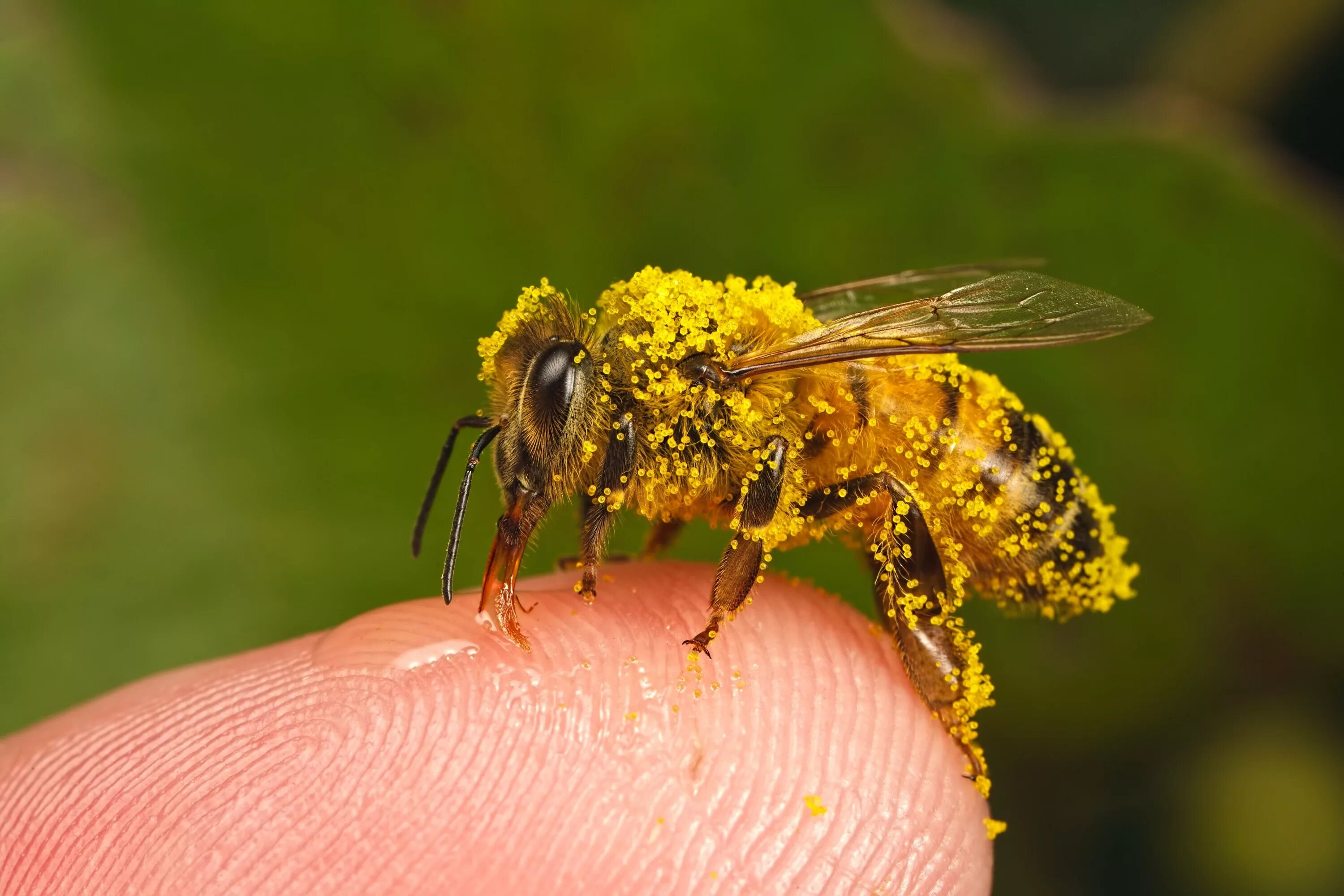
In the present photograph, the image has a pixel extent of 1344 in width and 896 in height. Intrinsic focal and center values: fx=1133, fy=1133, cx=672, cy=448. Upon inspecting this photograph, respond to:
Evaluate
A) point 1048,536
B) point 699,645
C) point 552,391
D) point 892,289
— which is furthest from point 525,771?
point 892,289

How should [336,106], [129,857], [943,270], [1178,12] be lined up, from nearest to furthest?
[129,857] → [943,270] → [336,106] → [1178,12]

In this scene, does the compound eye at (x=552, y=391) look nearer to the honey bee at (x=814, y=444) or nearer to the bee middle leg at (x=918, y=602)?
the honey bee at (x=814, y=444)

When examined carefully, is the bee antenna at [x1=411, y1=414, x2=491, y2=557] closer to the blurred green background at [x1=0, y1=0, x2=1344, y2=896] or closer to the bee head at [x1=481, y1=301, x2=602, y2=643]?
the bee head at [x1=481, y1=301, x2=602, y2=643]

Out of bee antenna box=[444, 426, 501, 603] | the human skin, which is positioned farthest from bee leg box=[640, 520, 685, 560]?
bee antenna box=[444, 426, 501, 603]

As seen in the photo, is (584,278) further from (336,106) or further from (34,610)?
(34,610)

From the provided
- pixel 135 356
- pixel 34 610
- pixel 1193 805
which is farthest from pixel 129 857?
pixel 1193 805

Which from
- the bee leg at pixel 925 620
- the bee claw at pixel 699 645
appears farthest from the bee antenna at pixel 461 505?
the bee leg at pixel 925 620
